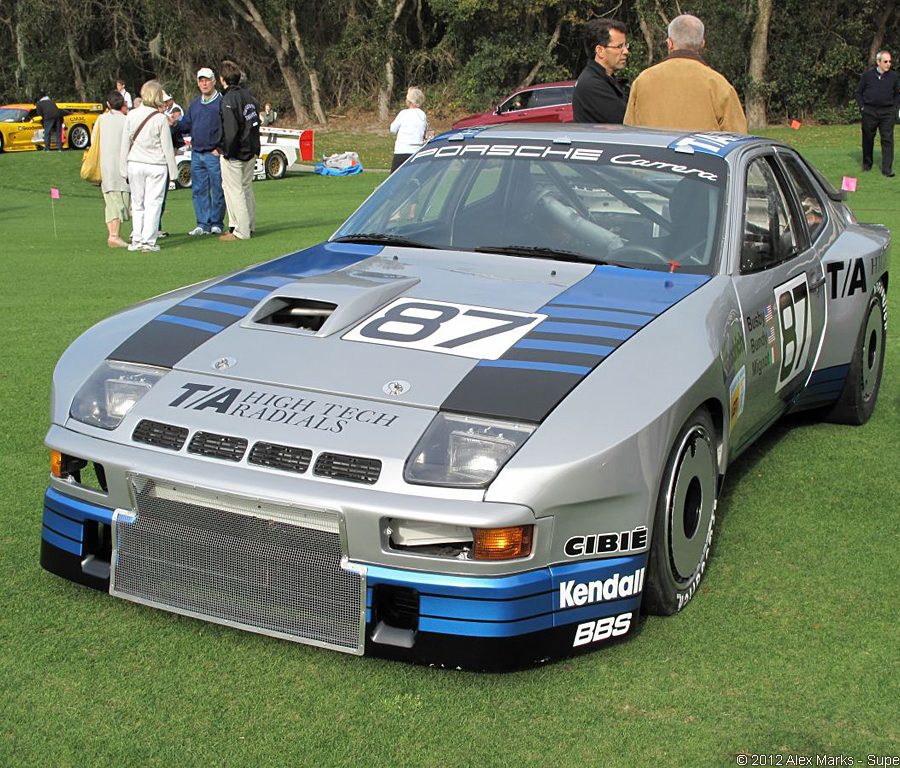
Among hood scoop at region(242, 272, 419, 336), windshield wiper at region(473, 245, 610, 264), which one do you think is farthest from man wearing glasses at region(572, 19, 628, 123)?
hood scoop at region(242, 272, 419, 336)

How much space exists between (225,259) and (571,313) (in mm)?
9252

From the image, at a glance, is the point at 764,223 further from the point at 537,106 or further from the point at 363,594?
the point at 537,106

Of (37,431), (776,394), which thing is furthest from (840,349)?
(37,431)

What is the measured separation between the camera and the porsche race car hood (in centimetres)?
354

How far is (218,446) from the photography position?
11.3 ft

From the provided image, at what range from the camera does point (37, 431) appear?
5.84 metres

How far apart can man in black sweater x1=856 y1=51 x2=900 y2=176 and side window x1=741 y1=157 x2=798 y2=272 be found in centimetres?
1725

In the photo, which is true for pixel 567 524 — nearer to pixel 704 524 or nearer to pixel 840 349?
pixel 704 524

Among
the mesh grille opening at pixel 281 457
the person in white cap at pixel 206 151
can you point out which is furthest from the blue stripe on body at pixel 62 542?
the person in white cap at pixel 206 151

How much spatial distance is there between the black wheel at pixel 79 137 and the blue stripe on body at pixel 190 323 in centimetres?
3103

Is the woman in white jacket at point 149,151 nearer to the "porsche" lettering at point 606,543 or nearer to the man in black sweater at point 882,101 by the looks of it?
the "porsche" lettering at point 606,543

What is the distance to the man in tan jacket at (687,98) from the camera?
731 centimetres

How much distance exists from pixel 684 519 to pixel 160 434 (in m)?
1.64

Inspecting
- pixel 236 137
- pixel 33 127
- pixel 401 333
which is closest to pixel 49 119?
pixel 33 127
